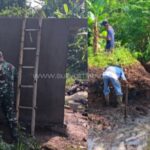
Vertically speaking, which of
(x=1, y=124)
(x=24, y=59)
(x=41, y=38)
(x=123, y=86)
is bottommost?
(x=1, y=124)

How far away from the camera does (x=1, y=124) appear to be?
1.89 metres

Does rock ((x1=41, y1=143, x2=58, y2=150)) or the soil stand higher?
the soil

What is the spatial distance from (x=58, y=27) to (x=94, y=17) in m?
0.20

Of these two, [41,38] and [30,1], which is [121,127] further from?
[30,1]

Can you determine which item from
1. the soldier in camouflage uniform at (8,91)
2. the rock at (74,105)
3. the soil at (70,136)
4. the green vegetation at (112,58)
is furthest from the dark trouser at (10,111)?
the green vegetation at (112,58)

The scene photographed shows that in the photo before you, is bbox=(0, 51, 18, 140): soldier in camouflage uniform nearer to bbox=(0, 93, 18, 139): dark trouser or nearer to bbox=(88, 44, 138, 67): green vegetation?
bbox=(0, 93, 18, 139): dark trouser

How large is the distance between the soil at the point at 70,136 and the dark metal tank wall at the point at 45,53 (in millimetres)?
60

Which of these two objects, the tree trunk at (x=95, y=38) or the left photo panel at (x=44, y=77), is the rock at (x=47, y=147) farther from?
the tree trunk at (x=95, y=38)

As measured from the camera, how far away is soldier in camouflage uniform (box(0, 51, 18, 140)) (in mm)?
1848

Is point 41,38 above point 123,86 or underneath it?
above

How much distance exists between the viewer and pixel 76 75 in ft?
6.14

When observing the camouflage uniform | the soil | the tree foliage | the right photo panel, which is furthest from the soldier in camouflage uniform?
the right photo panel

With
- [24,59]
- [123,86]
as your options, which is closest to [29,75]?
[24,59]

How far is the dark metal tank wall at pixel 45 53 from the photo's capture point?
1859 millimetres
